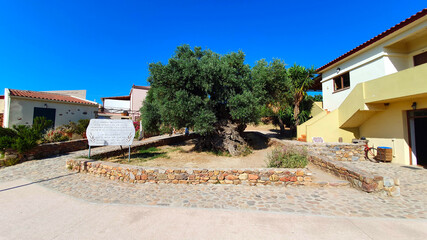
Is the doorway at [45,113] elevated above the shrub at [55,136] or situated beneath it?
elevated above

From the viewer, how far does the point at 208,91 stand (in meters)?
9.68

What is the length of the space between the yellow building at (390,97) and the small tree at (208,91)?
205 inches

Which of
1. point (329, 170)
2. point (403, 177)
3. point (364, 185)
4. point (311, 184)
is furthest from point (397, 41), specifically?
point (311, 184)

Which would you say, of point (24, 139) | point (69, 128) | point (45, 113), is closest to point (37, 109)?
point (45, 113)

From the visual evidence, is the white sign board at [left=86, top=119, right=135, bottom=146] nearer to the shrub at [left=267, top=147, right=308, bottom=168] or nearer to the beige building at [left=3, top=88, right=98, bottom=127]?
the shrub at [left=267, top=147, right=308, bottom=168]

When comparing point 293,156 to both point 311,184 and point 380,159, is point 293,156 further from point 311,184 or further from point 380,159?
point 380,159

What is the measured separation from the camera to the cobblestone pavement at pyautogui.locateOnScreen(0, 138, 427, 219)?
3.73 meters

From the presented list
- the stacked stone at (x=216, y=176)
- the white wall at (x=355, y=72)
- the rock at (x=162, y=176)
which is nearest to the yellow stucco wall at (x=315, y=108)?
the white wall at (x=355, y=72)

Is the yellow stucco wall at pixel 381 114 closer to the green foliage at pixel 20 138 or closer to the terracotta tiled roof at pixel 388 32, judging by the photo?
the terracotta tiled roof at pixel 388 32

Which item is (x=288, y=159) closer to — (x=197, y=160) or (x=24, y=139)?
(x=197, y=160)

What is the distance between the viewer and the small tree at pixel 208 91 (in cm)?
886

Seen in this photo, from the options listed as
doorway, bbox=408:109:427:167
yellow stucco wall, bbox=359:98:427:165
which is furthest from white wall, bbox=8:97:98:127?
doorway, bbox=408:109:427:167

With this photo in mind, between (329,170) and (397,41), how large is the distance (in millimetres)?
7923

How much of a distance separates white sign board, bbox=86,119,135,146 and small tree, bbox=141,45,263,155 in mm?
2445
